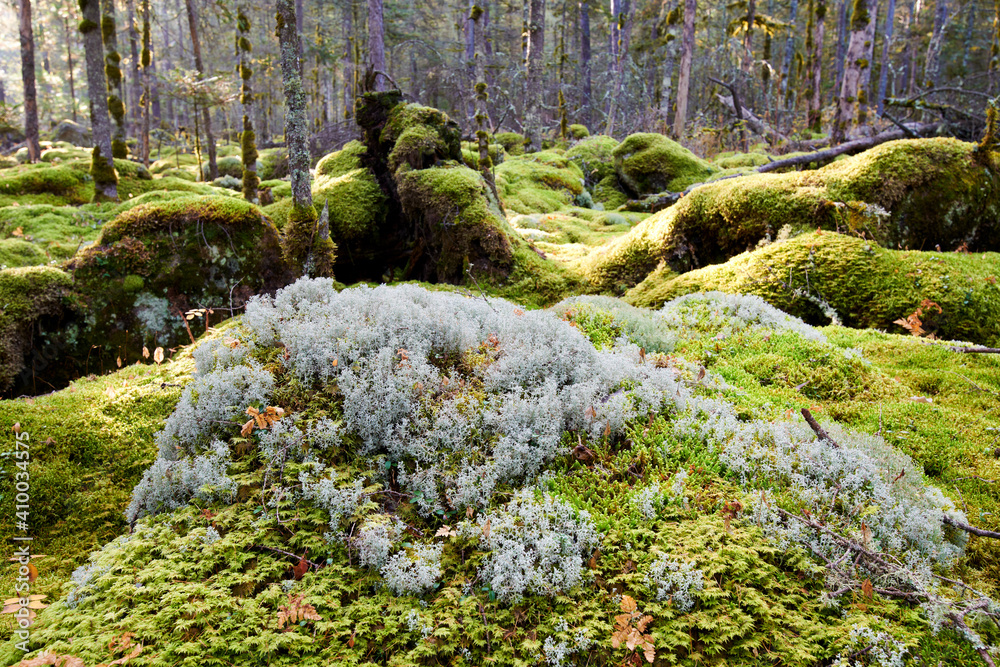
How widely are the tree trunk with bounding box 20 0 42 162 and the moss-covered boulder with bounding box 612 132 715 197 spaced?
82.8 feet

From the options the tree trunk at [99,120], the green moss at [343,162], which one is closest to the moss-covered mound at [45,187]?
the tree trunk at [99,120]

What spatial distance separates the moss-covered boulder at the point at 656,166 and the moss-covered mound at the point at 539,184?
1.86 meters

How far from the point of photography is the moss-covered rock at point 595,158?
20.2 meters

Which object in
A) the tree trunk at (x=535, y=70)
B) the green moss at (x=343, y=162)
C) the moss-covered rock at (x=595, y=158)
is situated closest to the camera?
the green moss at (x=343, y=162)

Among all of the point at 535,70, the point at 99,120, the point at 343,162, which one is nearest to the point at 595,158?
the point at 535,70

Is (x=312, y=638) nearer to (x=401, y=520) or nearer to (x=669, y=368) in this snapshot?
(x=401, y=520)

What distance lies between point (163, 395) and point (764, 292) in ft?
23.9

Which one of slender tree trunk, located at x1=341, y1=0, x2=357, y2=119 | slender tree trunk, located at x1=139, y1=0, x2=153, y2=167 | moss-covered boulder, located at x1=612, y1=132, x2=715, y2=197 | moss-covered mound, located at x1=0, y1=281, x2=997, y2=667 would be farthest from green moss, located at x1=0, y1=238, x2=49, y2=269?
slender tree trunk, located at x1=341, y1=0, x2=357, y2=119

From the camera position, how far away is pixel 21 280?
20.6 feet

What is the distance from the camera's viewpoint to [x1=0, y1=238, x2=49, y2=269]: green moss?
9461 millimetres

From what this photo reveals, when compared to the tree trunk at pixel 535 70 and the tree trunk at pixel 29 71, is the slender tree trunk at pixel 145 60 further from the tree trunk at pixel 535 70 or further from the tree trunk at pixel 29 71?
the tree trunk at pixel 535 70

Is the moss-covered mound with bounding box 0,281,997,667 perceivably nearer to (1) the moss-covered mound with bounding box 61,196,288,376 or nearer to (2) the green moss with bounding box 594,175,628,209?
(1) the moss-covered mound with bounding box 61,196,288,376

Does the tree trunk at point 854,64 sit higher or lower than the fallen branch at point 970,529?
higher

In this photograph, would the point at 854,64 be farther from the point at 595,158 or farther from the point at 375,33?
the point at 375,33
